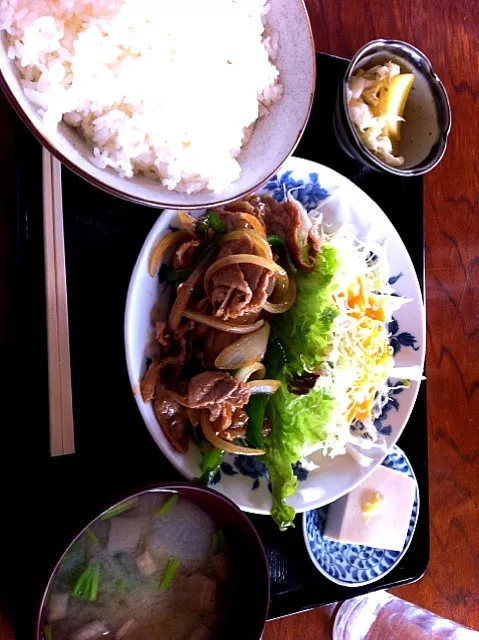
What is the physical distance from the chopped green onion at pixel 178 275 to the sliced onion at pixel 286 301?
204 mm

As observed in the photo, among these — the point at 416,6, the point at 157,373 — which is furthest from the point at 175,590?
the point at 416,6

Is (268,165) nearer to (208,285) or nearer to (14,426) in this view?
(208,285)

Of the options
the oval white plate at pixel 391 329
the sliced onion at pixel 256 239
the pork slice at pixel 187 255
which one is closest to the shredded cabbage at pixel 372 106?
the oval white plate at pixel 391 329

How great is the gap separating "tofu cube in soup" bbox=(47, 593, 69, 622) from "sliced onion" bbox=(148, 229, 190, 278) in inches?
27.6

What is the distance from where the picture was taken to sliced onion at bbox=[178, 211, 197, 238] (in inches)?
53.7

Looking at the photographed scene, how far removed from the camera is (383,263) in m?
1.62

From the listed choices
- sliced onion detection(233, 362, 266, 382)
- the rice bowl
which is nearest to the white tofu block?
sliced onion detection(233, 362, 266, 382)

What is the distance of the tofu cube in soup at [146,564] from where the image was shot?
1.29 meters

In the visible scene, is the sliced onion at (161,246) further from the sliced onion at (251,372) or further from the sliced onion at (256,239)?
the sliced onion at (251,372)

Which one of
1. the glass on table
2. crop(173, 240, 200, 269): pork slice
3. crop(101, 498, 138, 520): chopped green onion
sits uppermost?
crop(173, 240, 200, 269): pork slice

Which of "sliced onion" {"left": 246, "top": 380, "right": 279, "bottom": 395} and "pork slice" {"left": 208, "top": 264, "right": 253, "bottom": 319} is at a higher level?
"pork slice" {"left": 208, "top": 264, "right": 253, "bottom": 319}

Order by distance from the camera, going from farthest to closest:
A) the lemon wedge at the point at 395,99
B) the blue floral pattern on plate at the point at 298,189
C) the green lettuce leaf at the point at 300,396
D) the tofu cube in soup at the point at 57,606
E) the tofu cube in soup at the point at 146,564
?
the lemon wedge at the point at 395,99 < the blue floral pattern on plate at the point at 298,189 < the green lettuce leaf at the point at 300,396 < the tofu cube in soup at the point at 146,564 < the tofu cube in soup at the point at 57,606

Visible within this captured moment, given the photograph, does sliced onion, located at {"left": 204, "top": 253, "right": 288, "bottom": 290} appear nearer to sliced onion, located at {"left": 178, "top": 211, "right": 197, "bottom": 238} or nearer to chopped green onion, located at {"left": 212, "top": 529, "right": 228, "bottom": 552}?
sliced onion, located at {"left": 178, "top": 211, "right": 197, "bottom": 238}

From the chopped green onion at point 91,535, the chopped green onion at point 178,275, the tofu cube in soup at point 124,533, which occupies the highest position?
the chopped green onion at point 178,275
